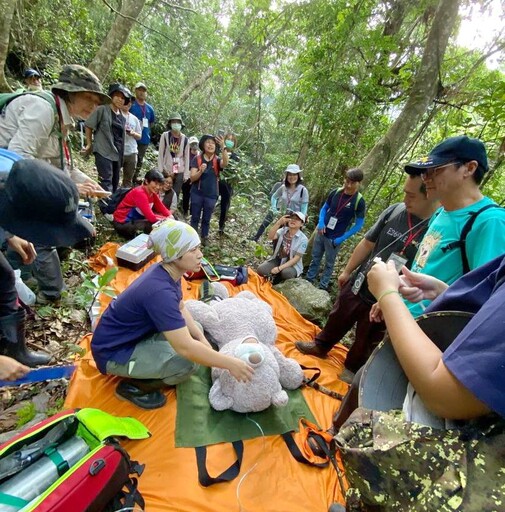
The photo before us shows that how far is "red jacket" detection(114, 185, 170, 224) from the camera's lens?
4.61 meters

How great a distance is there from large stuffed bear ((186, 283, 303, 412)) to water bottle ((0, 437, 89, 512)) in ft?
3.35

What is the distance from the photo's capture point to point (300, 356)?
10.8 ft

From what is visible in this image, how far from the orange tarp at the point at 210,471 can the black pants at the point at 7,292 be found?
2.18 feet

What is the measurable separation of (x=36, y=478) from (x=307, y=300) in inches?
131

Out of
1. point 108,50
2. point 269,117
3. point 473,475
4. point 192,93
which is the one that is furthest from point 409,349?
point 269,117

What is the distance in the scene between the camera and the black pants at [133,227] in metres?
4.70

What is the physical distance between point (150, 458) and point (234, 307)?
4.41 ft

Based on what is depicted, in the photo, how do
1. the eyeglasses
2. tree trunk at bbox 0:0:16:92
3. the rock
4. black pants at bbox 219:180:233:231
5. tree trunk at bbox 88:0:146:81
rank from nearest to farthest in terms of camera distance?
the eyeglasses → tree trunk at bbox 0:0:16:92 → the rock → tree trunk at bbox 88:0:146:81 → black pants at bbox 219:180:233:231

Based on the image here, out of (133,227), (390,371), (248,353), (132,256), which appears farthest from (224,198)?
(390,371)

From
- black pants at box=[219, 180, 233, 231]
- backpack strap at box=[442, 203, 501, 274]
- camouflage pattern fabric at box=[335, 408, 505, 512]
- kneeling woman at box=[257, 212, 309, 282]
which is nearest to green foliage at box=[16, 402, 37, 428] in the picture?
camouflage pattern fabric at box=[335, 408, 505, 512]

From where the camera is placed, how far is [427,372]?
72cm

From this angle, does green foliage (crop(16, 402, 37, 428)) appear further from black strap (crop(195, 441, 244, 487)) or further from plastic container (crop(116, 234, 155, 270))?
plastic container (crop(116, 234, 155, 270))

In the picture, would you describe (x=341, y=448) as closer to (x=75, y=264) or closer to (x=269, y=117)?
(x=75, y=264)

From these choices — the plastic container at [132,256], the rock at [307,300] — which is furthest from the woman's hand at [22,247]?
the rock at [307,300]
